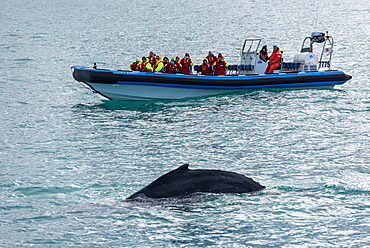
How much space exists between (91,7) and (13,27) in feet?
123

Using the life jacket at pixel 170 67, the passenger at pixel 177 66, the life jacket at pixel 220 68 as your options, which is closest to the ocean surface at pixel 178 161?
the life jacket at pixel 220 68

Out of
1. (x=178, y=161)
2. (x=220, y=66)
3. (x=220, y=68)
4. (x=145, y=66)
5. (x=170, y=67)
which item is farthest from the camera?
(x=220, y=68)

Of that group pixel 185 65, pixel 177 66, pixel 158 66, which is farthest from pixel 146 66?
pixel 185 65

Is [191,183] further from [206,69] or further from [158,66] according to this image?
[206,69]

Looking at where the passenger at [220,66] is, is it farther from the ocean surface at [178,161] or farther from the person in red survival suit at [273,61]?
the person in red survival suit at [273,61]

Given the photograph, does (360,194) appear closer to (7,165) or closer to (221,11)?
(7,165)

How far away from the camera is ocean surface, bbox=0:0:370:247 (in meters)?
10.9

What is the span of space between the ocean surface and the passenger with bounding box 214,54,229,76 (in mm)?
1309

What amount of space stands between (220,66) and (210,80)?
1086 millimetres

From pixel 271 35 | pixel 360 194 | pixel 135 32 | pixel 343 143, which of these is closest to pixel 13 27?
pixel 135 32

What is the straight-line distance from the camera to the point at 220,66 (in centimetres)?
2562

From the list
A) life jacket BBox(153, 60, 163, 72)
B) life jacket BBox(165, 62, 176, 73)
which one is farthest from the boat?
life jacket BBox(165, 62, 176, 73)

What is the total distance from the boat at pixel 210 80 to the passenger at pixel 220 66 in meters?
0.39

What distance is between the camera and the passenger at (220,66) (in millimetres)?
25484
